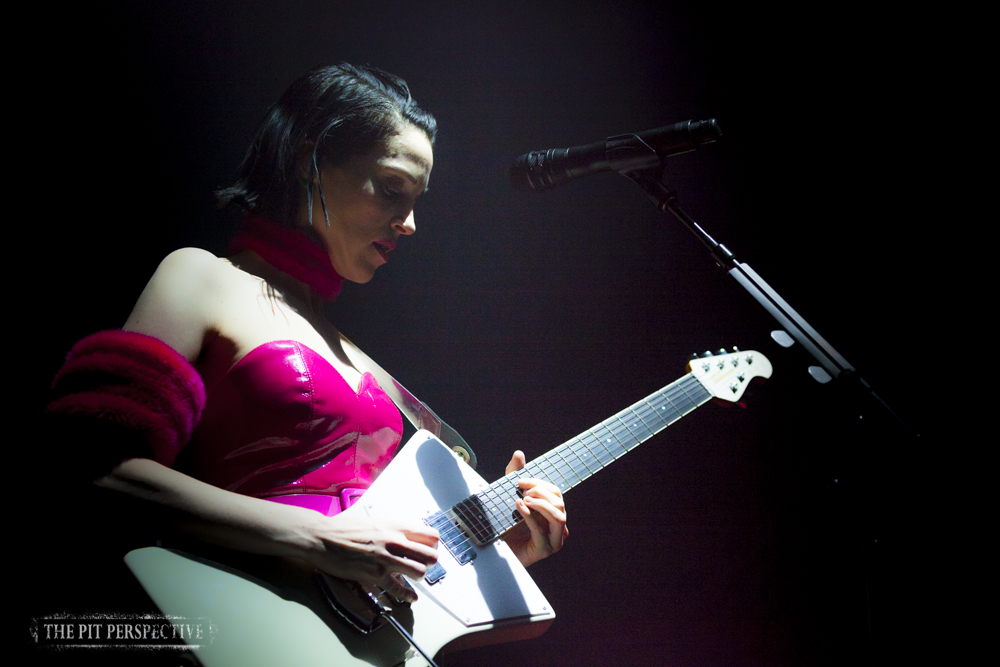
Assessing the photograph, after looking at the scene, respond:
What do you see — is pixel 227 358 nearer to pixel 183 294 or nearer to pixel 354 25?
pixel 183 294

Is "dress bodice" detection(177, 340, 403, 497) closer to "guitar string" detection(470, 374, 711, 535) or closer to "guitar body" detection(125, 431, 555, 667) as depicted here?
"guitar body" detection(125, 431, 555, 667)

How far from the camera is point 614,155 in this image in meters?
1.41

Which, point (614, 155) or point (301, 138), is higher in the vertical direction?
point (301, 138)

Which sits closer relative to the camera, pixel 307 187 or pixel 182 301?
pixel 182 301

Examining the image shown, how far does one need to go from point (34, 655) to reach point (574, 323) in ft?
5.28

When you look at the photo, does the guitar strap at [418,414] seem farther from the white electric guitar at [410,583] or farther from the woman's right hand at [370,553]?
the woman's right hand at [370,553]

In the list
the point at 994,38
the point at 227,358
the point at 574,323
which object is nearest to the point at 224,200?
the point at 227,358

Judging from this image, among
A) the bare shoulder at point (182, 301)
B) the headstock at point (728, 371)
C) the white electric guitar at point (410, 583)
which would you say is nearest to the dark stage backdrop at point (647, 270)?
the headstock at point (728, 371)

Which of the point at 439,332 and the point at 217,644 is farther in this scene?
the point at 439,332

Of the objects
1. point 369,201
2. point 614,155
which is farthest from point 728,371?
point 369,201

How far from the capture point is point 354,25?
5.68 ft

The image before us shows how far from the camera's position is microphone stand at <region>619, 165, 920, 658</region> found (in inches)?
46.8

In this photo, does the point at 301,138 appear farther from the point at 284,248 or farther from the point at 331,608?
the point at 331,608

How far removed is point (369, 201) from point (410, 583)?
873 mm
